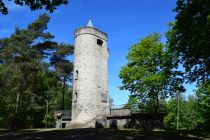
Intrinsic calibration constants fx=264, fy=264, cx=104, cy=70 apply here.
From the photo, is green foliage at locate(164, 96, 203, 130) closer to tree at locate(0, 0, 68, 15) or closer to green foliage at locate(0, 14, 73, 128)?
green foliage at locate(0, 14, 73, 128)

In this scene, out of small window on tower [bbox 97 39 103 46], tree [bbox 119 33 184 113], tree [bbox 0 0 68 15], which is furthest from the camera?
small window on tower [bbox 97 39 103 46]

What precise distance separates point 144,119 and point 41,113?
27523 mm

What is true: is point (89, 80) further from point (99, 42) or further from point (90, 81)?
point (99, 42)

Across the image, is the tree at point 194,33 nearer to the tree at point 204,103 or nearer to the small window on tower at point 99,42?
the small window on tower at point 99,42

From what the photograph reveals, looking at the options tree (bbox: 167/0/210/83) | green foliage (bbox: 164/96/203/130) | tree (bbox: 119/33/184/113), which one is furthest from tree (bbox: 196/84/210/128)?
tree (bbox: 167/0/210/83)

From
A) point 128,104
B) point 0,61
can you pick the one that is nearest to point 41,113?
point 0,61

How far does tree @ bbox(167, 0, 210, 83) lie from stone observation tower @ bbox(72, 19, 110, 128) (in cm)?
1215

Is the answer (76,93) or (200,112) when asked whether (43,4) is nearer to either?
(76,93)

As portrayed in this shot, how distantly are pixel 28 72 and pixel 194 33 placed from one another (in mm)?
28067

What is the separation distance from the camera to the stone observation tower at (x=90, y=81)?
30.8 metres

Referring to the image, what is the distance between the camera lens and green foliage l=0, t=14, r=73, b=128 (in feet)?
119

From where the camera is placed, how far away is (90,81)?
103 feet

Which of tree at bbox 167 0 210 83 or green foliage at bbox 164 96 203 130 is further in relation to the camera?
green foliage at bbox 164 96 203 130

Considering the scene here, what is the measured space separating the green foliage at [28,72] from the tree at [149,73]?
1388 centimetres
